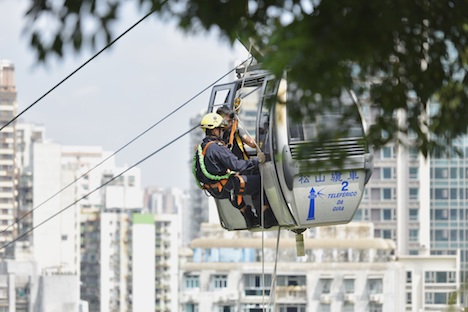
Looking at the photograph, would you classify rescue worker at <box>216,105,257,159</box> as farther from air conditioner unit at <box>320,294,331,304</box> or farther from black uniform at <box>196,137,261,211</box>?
air conditioner unit at <box>320,294,331,304</box>

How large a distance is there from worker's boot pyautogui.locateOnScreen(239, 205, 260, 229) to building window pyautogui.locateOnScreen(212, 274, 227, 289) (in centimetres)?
6404

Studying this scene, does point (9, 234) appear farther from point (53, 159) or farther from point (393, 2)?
point (393, 2)

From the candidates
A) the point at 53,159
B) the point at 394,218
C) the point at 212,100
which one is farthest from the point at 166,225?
the point at 212,100

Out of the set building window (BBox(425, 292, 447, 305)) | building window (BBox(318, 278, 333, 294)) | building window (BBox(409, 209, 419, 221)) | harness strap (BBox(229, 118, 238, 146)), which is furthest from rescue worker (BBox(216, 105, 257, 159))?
building window (BBox(409, 209, 419, 221))

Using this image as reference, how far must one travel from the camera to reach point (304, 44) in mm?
3068

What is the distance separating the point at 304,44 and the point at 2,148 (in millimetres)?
91817

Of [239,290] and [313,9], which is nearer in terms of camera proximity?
[313,9]

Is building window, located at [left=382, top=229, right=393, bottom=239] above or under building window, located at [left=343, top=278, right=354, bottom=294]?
above

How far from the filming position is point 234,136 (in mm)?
7332

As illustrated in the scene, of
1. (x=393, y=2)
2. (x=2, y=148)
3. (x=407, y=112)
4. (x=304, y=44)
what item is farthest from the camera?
(x=2, y=148)

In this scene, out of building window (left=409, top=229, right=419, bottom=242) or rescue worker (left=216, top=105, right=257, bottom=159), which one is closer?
rescue worker (left=216, top=105, right=257, bottom=159)

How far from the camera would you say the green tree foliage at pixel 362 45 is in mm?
3133

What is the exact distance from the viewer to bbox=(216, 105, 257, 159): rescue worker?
7.25 m

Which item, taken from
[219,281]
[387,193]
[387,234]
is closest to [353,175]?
[219,281]
